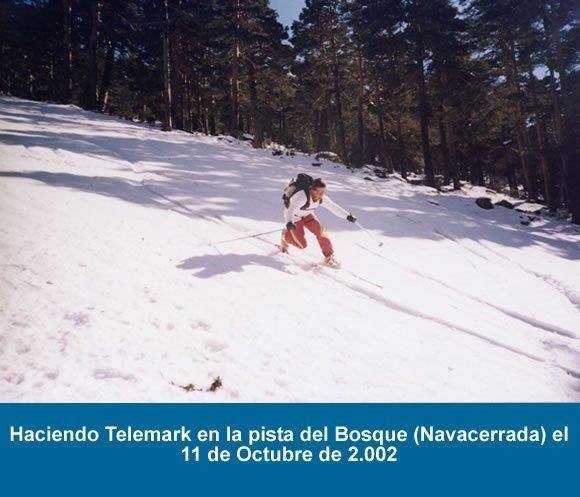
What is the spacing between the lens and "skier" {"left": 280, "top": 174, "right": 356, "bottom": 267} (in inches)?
281

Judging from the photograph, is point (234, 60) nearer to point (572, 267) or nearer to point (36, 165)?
point (36, 165)

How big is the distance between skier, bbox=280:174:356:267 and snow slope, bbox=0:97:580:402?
418 mm

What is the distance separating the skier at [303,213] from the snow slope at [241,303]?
0.42m

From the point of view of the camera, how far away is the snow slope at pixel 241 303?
345 cm

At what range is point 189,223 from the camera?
8.07m

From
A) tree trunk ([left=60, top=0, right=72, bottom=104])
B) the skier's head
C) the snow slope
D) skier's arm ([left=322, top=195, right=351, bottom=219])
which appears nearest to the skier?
the skier's head

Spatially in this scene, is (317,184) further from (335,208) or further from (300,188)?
(335,208)

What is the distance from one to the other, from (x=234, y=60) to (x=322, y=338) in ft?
85.7

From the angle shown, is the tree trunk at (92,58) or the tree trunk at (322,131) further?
the tree trunk at (322,131)

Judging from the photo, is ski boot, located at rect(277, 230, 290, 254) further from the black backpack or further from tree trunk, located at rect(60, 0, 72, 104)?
tree trunk, located at rect(60, 0, 72, 104)

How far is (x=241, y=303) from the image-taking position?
4980 millimetres

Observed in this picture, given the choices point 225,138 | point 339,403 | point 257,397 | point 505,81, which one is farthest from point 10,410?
point 505,81

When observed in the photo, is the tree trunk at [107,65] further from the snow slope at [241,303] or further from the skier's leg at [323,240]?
the skier's leg at [323,240]

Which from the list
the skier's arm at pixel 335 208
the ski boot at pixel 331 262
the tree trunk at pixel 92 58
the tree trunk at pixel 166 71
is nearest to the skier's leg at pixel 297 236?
the ski boot at pixel 331 262
